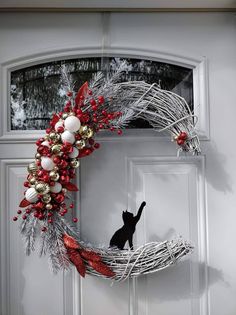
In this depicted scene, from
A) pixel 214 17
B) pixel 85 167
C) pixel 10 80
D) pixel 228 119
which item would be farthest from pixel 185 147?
pixel 10 80

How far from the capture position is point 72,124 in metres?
1.20

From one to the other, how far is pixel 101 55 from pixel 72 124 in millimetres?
334

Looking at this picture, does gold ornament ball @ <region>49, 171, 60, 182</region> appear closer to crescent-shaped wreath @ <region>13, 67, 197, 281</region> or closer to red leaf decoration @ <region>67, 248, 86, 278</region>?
crescent-shaped wreath @ <region>13, 67, 197, 281</region>

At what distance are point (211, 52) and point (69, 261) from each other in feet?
2.73

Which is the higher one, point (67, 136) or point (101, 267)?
point (67, 136)

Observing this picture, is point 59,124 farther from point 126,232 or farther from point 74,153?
point 126,232

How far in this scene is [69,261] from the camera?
126cm

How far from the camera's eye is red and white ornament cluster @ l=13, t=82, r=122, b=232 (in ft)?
3.93

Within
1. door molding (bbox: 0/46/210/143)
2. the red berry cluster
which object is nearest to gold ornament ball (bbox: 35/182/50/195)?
door molding (bbox: 0/46/210/143)

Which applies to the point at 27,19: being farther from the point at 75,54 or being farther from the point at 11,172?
the point at 11,172

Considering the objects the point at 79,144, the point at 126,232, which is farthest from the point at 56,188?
the point at 126,232

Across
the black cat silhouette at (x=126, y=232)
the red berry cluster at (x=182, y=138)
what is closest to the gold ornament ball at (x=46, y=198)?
the black cat silhouette at (x=126, y=232)

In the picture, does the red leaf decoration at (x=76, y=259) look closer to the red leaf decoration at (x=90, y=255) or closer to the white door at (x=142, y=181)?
the red leaf decoration at (x=90, y=255)

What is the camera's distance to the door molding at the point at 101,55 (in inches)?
54.7
